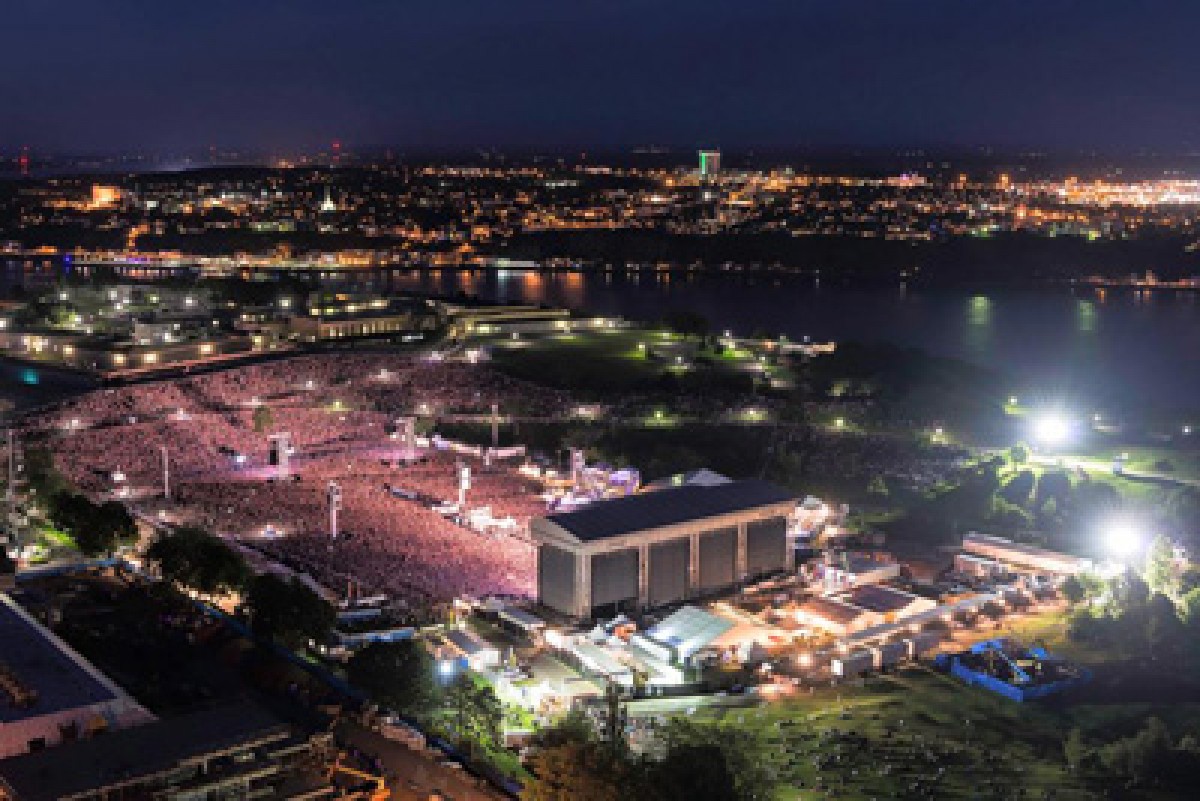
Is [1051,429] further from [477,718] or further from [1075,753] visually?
[477,718]

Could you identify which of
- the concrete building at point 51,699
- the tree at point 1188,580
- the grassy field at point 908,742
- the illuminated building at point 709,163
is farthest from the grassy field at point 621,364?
the illuminated building at point 709,163

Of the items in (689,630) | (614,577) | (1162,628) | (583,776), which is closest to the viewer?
(583,776)

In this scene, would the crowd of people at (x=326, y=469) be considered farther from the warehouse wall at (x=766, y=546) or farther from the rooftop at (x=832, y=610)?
the rooftop at (x=832, y=610)

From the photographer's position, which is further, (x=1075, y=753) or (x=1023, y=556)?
(x=1023, y=556)

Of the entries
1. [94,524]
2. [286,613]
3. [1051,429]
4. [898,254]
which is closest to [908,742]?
[286,613]

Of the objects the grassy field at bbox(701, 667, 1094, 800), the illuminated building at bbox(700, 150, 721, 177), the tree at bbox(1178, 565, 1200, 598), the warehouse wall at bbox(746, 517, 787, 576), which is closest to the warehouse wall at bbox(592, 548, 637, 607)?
the warehouse wall at bbox(746, 517, 787, 576)

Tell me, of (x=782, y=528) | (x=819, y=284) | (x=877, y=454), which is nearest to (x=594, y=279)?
(x=819, y=284)
